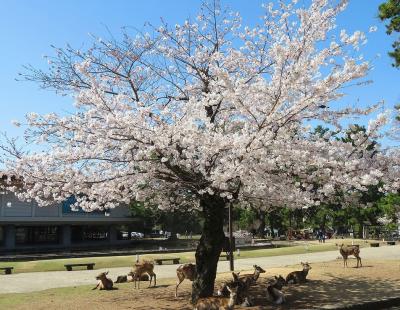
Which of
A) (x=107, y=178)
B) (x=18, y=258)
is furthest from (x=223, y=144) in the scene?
(x=18, y=258)

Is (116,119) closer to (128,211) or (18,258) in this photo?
(18,258)

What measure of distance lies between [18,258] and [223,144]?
29291 millimetres

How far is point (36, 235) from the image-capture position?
174 feet

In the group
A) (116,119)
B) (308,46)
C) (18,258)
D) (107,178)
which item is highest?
(308,46)

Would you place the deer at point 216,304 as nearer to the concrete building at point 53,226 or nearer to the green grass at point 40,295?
the green grass at point 40,295

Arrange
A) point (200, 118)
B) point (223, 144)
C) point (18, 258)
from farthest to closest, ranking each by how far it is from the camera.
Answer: point (18, 258) < point (200, 118) < point (223, 144)

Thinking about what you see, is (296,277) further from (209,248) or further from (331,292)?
(209,248)

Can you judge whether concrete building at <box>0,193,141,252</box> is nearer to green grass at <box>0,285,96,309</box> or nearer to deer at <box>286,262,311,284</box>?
green grass at <box>0,285,96,309</box>

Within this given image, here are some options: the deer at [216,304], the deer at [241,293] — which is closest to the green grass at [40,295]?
the deer at [241,293]

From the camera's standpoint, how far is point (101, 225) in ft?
193

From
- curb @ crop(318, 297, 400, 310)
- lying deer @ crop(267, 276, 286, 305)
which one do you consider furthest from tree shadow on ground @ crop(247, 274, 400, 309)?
curb @ crop(318, 297, 400, 310)

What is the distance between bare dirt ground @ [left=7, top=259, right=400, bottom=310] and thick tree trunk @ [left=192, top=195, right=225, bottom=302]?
58 cm

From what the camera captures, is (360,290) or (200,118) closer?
(200,118)

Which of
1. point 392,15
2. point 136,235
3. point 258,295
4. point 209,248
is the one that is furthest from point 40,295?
point 136,235
